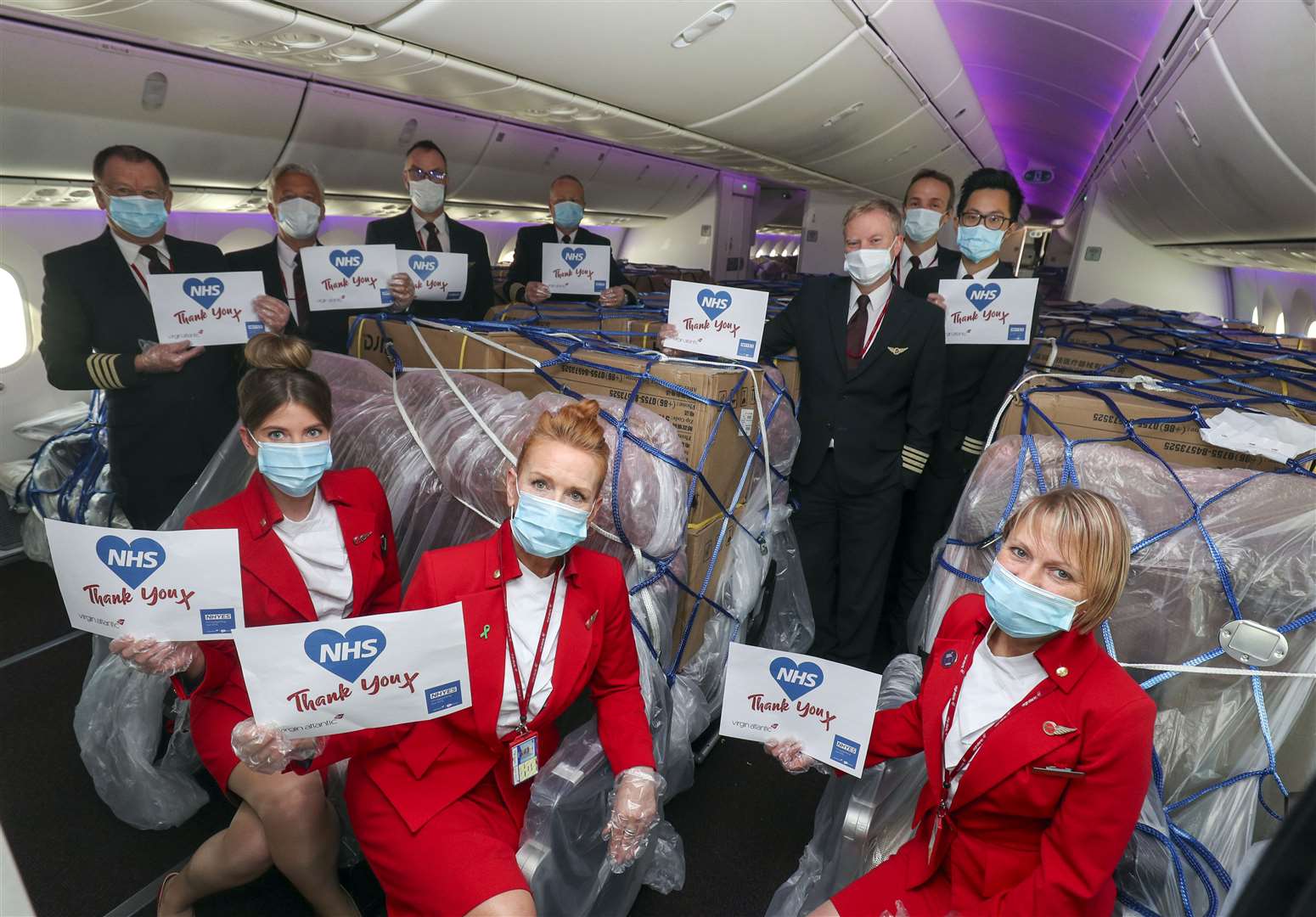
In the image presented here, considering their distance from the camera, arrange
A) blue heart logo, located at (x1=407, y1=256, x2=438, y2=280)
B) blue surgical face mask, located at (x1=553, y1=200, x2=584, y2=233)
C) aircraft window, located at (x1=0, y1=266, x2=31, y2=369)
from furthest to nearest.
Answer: blue surgical face mask, located at (x1=553, y1=200, x2=584, y2=233), aircraft window, located at (x1=0, y1=266, x2=31, y2=369), blue heart logo, located at (x1=407, y1=256, x2=438, y2=280)

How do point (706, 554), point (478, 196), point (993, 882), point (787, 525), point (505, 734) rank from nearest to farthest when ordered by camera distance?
1. point (993, 882)
2. point (505, 734)
3. point (706, 554)
4. point (787, 525)
5. point (478, 196)

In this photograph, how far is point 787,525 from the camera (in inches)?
129

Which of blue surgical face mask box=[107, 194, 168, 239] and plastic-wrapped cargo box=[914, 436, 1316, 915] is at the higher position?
blue surgical face mask box=[107, 194, 168, 239]

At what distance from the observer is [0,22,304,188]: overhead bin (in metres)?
3.28

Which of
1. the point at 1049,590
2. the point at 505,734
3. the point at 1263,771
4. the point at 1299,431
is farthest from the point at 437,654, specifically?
the point at 1299,431

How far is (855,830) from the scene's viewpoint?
5.93 feet

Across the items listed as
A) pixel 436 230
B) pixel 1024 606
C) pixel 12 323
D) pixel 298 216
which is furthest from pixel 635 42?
pixel 12 323

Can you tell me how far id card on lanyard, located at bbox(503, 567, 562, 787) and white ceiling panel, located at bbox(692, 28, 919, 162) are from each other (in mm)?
3645

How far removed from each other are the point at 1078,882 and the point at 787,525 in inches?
77.3

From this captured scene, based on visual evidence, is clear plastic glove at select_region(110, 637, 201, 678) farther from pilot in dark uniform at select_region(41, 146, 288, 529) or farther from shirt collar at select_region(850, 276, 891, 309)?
shirt collar at select_region(850, 276, 891, 309)

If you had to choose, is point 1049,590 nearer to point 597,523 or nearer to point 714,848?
point 597,523

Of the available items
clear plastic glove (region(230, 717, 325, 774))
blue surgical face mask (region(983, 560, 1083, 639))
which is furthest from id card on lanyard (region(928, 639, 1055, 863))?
clear plastic glove (region(230, 717, 325, 774))

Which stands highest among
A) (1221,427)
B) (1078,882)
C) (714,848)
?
(1221,427)

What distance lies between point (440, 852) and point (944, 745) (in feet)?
3.80
